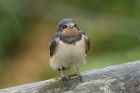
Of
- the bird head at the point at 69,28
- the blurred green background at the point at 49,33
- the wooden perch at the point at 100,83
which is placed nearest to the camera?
the wooden perch at the point at 100,83

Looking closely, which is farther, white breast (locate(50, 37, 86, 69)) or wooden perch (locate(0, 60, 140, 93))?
white breast (locate(50, 37, 86, 69))

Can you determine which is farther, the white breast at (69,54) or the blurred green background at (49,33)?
the blurred green background at (49,33)

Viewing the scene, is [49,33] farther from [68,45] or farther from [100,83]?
[100,83]

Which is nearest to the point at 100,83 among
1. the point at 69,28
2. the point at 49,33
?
the point at 69,28

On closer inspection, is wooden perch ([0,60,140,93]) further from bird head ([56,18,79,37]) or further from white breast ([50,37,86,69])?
bird head ([56,18,79,37])

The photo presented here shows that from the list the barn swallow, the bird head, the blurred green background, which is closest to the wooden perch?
the barn swallow

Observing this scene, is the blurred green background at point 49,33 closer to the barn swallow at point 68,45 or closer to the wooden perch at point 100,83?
the barn swallow at point 68,45

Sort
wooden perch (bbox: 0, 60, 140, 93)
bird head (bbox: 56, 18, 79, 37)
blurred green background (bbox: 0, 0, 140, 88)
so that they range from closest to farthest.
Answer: wooden perch (bbox: 0, 60, 140, 93), bird head (bbox: 56, 18, 79, 37), blurred green background (bbox: 0, 0, 140, 88)

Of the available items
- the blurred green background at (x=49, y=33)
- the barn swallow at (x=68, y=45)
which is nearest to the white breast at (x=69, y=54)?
the barn swallow at (x=68, y=45)

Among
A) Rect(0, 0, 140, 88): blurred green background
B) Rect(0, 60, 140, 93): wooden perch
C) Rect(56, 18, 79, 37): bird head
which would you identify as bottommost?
Rect(0, 60, 140, 93): wooden perch
